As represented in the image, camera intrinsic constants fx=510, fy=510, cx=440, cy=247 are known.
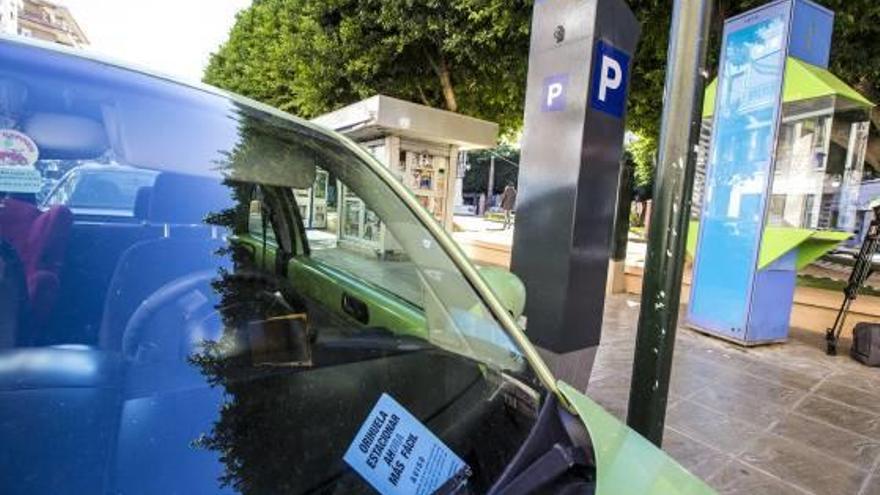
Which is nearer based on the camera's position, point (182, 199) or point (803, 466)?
point (182, 199)

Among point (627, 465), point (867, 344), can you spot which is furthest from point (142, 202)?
point (867, 344)

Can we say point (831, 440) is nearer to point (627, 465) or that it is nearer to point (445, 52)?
point (627, 465)

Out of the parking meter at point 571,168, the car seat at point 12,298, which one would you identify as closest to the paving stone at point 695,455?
the parking meter at point 571,168

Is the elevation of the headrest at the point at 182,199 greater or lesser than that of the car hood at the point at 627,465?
greater

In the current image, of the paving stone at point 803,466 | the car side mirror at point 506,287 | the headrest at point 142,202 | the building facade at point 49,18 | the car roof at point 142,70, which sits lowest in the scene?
the paving stone at point 803,466

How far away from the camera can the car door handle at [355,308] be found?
1.78m

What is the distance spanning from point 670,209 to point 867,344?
4.41 metres

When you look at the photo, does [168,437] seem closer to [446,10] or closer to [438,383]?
[438,383]

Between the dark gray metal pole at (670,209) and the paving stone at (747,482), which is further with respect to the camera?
the paving stone at (747,482)

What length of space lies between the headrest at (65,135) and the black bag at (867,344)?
6.12 m

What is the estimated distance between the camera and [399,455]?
108 centimetres

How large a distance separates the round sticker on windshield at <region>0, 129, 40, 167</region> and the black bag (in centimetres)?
623

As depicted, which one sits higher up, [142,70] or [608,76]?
[608,76]

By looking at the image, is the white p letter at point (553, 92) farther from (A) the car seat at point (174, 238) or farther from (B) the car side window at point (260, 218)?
(A) the car seat at point (174, 238)
